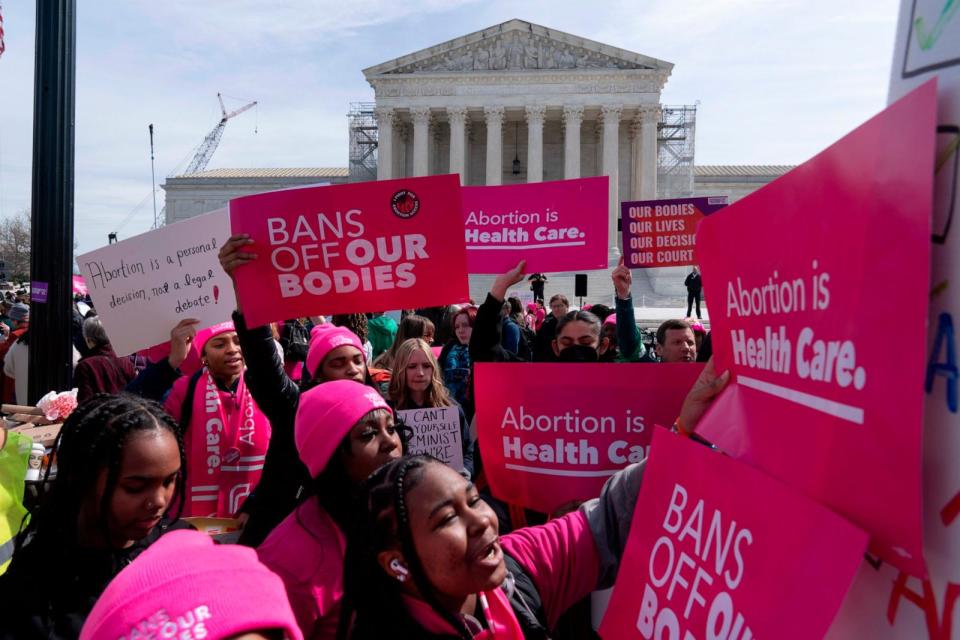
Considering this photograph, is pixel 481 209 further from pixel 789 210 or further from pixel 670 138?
pixel 670 138

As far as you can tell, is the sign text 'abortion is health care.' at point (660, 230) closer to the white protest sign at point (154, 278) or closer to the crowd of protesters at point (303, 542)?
the white protest sign at point (154, 278)

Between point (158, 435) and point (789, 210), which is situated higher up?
point (789, 210)

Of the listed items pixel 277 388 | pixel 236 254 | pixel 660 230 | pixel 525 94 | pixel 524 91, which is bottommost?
pixel 277 388

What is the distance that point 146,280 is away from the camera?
4.08 metres

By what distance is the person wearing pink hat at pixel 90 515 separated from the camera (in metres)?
1.77

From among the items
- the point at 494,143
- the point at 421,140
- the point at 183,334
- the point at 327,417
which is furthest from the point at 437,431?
the point at 421,140

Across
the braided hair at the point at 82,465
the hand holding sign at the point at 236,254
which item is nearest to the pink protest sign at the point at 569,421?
the hand holding sign at the point at 236,254

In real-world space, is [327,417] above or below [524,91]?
below

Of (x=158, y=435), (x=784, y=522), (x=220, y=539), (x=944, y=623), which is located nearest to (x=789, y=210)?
(x=784, y=522)

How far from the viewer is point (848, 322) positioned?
1.13 m

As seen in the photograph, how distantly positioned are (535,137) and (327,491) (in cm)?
4402

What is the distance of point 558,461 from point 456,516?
120cm

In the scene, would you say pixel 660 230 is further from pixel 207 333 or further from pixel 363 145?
pixel 363 145

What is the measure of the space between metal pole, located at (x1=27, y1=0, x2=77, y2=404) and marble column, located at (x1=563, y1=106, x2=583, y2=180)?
134ft
